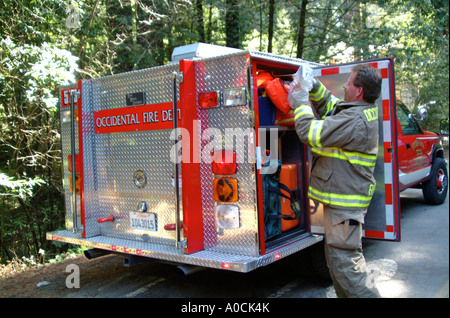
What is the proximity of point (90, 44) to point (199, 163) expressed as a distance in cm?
504

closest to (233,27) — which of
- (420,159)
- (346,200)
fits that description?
(420,159)

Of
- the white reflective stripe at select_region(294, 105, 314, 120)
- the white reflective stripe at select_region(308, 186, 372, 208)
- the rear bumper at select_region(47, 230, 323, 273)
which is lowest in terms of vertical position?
the rear bumper at select_region(47, 230, 323, 273)

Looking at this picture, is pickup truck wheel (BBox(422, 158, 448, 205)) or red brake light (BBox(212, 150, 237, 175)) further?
pickup truck wheel (BBox(422, 158, 448, 205))

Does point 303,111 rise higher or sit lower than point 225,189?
higher

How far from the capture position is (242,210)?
11.4ft

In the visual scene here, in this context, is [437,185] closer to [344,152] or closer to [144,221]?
[344,152]

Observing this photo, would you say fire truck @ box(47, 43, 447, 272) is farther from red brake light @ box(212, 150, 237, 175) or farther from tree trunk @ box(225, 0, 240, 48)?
tree trunk @ box(225, 0, 240, 48)

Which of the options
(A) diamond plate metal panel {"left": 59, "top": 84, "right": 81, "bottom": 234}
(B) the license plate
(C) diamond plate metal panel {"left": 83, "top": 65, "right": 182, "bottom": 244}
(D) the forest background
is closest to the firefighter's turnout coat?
(C) diamond plate metal panel {"left": 83, "top": 65, "right": 182, "bottom": 244}

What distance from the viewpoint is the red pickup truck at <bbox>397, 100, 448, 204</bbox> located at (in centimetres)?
624

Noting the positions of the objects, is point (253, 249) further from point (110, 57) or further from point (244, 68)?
point (110, 57)

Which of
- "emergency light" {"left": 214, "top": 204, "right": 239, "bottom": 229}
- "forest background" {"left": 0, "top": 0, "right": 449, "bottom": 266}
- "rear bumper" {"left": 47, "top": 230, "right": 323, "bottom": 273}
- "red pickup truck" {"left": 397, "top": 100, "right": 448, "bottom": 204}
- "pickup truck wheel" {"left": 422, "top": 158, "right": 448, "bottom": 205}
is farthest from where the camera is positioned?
"pickup truck wheel" {"left": 422, "top": 158, "right": 448, "bottom": 205}

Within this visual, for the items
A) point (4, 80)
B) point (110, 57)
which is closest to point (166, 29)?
point (110, 57)

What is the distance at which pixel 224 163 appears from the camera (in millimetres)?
3520
